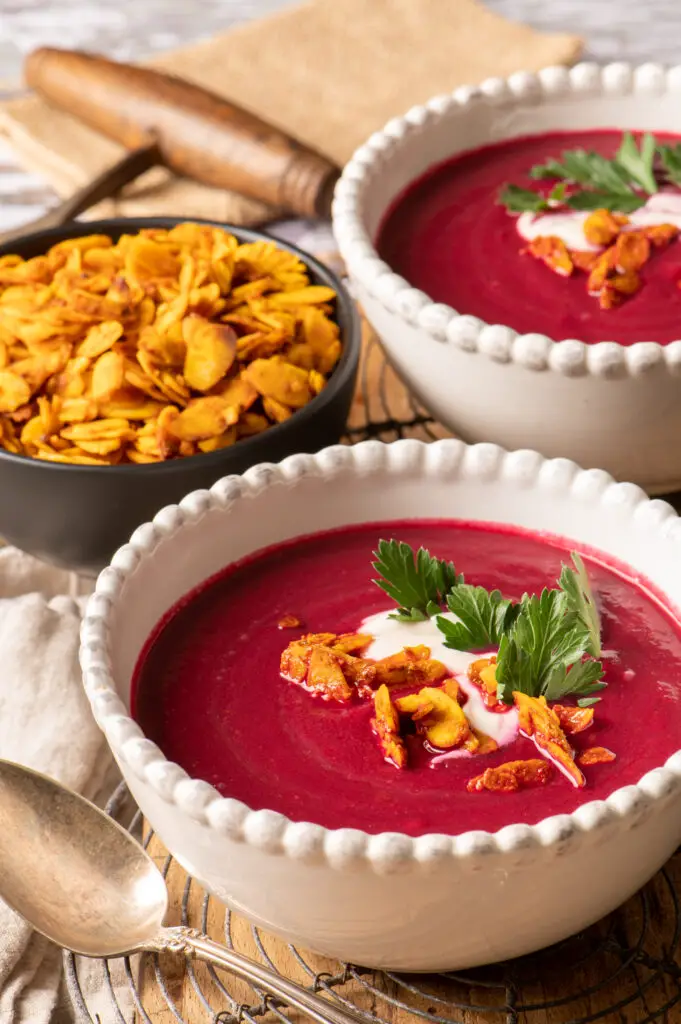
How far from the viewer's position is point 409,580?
1.35 m

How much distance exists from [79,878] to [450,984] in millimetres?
361

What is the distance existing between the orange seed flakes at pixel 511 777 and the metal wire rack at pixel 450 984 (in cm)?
22

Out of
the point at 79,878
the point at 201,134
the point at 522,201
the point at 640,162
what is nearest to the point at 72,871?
the point at 79,878

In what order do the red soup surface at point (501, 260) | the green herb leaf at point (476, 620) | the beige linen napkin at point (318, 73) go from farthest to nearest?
the beige linen napkin at point (318, 73)
the red soup surface at point (501, 260)
the green herb leaf at point (476, 620)

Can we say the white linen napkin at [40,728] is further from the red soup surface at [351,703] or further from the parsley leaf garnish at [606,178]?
the parsley leaf garnish at [606,178]

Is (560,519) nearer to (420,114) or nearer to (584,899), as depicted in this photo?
(584,899)

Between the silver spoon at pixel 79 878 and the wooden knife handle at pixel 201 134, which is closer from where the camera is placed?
the silver spoon at pixel 79 878

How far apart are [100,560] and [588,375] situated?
62cm

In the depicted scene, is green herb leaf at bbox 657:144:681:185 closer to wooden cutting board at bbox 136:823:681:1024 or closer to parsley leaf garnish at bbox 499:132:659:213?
parsley leaf garnish at bbox 499:132:659:213

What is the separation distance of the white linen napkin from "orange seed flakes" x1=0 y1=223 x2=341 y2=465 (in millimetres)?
213

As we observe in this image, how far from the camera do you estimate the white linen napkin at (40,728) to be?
4.53 feet

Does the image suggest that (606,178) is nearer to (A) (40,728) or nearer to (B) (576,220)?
(B) (576,220)

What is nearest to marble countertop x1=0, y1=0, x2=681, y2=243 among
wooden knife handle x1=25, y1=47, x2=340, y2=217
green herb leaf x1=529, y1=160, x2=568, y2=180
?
wooden knife handle x1=25, y1=47, x2=340, y2=217

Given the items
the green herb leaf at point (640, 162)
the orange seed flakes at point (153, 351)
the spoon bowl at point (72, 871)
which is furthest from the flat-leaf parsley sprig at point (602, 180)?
the spoon bowl at point (72, 871)
